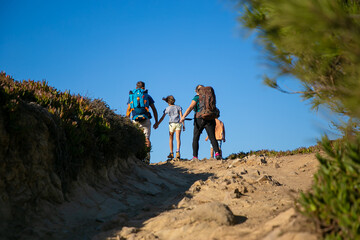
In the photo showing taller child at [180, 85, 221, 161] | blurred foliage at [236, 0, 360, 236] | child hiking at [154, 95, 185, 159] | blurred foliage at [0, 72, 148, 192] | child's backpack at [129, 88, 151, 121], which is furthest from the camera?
child hiking at [154, 95, 185, 159]

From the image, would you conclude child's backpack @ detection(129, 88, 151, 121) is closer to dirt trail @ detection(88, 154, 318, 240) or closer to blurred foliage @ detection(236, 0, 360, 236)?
dirt trail @ detection(88, 154, 318, 240)

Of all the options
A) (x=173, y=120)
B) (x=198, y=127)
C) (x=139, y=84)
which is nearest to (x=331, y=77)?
(x=198, y=127)

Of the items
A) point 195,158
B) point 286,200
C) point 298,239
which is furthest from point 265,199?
point 195,158

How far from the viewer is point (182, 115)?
13.5 meters

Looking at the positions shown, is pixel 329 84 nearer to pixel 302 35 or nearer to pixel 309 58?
pixel 309 58

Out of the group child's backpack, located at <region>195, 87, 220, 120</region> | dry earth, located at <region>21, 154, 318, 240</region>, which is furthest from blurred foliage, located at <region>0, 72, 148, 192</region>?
child's backpack, located at <region>195, 87, 220, 120</region>

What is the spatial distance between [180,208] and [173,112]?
7585 mm

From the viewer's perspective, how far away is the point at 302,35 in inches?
170

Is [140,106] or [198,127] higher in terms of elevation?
[140,106]

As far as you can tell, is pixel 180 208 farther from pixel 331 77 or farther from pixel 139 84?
pixel 139 84

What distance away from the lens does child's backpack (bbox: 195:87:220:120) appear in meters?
11.4

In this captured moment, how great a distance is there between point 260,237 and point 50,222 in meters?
3.31

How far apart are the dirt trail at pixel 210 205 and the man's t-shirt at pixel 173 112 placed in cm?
265

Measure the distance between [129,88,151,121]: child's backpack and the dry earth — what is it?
7.93 feet
